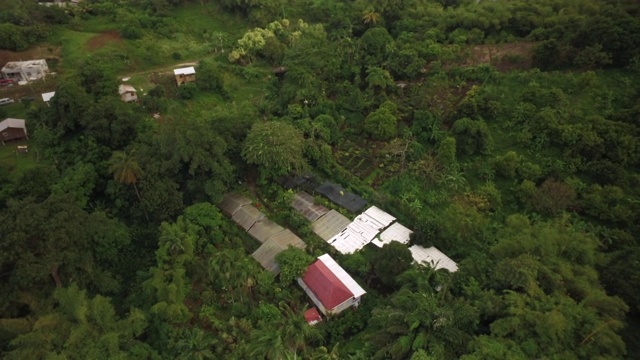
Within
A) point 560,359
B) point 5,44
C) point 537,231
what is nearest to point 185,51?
point 5,44

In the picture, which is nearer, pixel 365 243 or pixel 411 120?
pixel 365 243

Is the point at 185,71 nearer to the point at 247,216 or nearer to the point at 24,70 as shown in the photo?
the point at 24,70

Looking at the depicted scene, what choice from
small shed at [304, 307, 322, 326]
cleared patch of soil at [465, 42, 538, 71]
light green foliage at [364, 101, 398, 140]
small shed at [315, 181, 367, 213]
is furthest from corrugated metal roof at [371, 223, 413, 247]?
cleared patch of soil at [465, 42, 538, 71]

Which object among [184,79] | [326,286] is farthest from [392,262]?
[184,79]

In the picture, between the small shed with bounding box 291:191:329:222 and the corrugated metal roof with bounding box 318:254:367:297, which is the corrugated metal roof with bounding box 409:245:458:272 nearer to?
the corrugated metal roof with bounding box 318:254:367:297

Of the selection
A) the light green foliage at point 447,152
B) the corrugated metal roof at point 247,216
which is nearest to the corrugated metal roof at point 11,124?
the corrugated metal roof at point 247,216

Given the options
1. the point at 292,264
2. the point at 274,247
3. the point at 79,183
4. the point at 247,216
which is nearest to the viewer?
the point at 292,264

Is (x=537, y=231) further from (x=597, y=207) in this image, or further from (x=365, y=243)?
(x=365, y=243)
